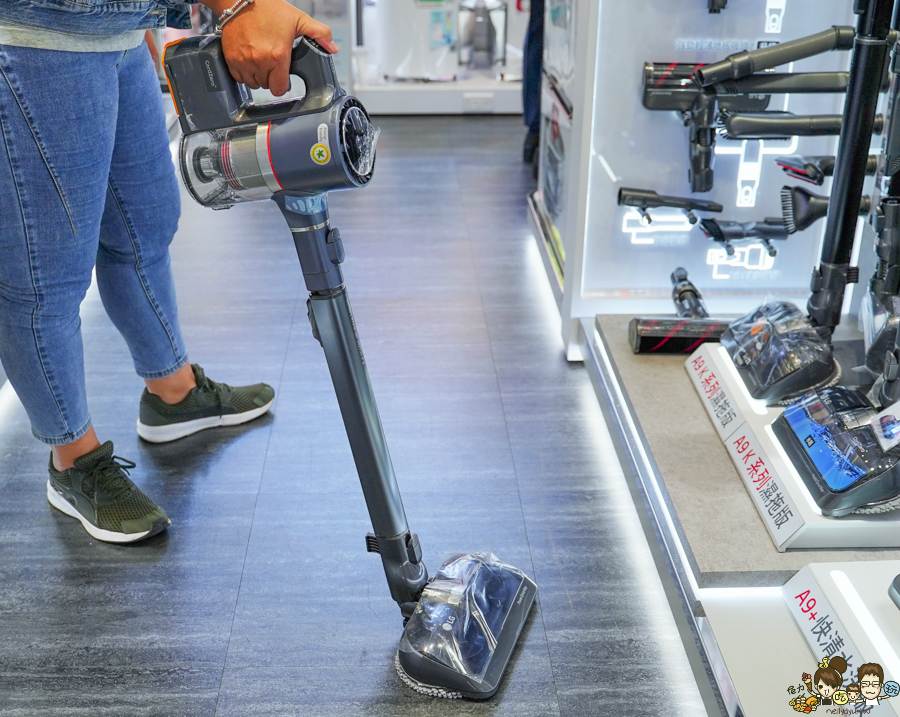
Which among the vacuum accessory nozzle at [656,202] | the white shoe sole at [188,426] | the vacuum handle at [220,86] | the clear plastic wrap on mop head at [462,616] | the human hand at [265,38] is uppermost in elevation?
the human hand at [265,38]

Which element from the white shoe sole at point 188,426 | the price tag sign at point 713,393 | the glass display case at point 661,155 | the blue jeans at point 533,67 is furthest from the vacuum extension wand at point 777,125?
the blue jeans at point 533,67

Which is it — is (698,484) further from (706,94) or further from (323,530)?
(706,94)

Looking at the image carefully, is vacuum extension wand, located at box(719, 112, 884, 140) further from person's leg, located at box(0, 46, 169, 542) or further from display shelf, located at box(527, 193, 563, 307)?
person's leg, located at box(0, 46, 169, 542)

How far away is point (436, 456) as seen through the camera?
70.9 inches

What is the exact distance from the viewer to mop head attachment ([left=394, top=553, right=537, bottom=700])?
1.24 meters

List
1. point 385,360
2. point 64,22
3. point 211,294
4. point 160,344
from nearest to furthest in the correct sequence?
point 64,22 → point 160,344 → point 385,360 → point 211,294

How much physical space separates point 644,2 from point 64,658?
1641 millimetres

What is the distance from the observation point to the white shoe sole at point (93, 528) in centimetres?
155

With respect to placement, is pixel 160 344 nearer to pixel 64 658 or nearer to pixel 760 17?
pixel 64 658

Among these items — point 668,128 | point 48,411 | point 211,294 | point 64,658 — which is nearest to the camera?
point 64,658

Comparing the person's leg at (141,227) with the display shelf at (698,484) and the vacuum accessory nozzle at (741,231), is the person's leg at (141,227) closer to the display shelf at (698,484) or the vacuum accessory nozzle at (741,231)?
the display shelf at (698,484)

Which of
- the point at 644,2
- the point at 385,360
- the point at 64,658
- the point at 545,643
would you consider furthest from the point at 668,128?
the point at 64,658

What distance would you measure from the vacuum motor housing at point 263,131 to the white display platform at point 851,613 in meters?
0.81

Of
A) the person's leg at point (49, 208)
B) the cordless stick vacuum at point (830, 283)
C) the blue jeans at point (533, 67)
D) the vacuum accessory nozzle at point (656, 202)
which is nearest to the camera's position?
the person's leg at point (49, 208)
